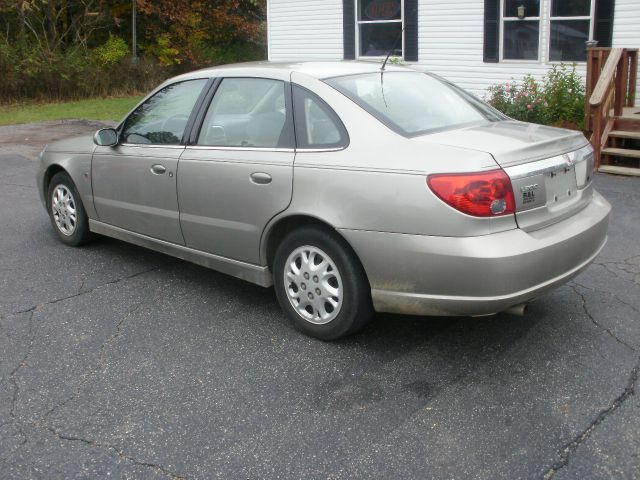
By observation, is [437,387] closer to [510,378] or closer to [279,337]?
[510,378]

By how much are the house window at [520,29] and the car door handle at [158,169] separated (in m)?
9.10

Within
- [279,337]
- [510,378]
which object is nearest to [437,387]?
[510,378]

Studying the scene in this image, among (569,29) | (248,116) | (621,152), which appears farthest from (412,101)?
(569,29)

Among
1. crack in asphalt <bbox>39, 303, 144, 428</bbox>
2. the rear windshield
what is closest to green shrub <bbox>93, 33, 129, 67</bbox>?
crack in asphalt <bbox>39, 303, 144, 428</bbox>

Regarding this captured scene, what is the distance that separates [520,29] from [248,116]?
917cm

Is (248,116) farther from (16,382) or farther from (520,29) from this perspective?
(520,29)

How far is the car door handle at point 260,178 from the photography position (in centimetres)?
428

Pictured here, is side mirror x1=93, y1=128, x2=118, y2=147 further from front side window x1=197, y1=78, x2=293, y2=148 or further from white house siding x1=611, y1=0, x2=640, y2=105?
white house siding x1=611, y1=0, x2=640, y2=105

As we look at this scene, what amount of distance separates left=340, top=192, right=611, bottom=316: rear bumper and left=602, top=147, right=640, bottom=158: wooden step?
5.81 m

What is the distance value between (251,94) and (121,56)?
67.3 ft

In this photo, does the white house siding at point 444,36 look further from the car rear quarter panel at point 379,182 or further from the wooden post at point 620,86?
the car rear quarter panel at point 379,182

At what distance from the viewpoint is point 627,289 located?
500cm

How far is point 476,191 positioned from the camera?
3.54 m

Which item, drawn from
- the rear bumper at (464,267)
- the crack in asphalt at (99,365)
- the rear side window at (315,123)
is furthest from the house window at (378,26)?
the rear bumper at (464,267)
